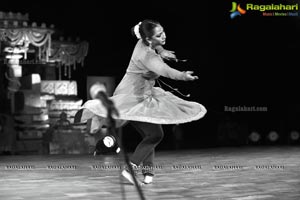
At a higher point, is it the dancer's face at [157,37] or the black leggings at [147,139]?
the dancer's face at [157,37]

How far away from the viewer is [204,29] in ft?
42.2

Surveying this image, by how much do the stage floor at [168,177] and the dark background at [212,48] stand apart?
4.73 meters

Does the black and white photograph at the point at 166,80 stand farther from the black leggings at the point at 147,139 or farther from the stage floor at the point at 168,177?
the black leggings at the point at 147,139

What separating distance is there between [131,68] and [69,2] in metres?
7.98

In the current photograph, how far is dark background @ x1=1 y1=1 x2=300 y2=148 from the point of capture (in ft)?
40.9

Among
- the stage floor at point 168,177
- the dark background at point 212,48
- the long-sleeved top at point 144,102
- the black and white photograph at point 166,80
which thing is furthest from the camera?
the dark background at point 212,48

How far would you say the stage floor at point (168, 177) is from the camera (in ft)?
14.1

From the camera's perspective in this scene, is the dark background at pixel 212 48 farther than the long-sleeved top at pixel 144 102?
Yes

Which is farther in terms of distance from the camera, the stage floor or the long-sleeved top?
the long-sleeved top

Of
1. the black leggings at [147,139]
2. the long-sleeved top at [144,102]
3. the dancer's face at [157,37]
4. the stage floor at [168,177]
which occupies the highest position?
the dancer's face at [157,37]

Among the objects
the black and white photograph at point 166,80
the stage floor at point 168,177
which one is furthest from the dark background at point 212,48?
the stage floor at point 168,177

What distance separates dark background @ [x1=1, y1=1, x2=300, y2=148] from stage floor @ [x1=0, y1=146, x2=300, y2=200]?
186 inches

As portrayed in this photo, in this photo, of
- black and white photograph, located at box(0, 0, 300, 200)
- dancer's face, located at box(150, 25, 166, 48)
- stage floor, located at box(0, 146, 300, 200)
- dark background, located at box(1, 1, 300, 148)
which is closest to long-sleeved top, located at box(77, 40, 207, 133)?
dancer's face, located at box(150, 25, 166, 48)

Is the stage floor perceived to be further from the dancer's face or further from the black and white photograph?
the dancer's face
